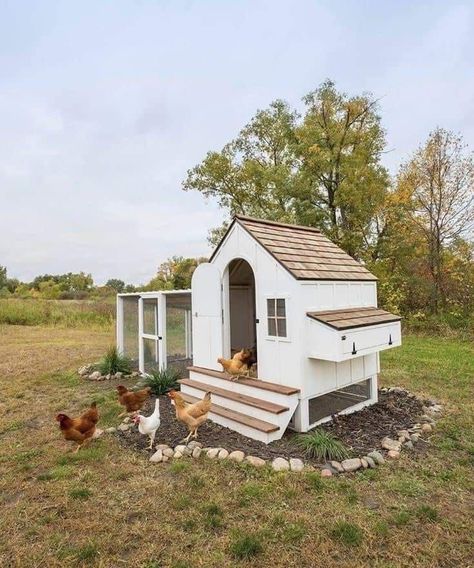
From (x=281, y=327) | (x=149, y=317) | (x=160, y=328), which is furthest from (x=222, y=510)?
(x=149, y=317)

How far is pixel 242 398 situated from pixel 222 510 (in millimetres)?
1899

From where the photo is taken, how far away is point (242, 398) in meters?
4.80

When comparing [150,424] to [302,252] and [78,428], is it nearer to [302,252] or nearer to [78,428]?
[78,428]

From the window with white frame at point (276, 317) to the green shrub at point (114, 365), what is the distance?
15.8 ft

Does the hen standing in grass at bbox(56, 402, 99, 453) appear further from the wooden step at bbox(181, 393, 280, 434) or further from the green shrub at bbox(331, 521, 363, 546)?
the green shrub at bbox(331, 521, 363, 546)

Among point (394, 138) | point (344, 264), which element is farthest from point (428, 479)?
point (394, 138)

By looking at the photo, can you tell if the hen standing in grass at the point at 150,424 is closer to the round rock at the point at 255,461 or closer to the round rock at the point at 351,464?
the round rock at the point at 255,461

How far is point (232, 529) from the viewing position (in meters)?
2.70

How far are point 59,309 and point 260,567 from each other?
65.7 ft

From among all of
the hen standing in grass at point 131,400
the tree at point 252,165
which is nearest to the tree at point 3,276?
the tree at point 252,165

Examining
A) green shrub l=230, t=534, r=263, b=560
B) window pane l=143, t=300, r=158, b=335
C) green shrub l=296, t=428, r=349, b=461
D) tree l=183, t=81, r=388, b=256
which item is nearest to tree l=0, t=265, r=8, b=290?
tree l=183, t=81, r=388, b=256

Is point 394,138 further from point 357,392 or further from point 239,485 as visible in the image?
point 239,485

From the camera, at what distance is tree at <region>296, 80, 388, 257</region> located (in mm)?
15164

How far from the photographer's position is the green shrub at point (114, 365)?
8141 millimetres
